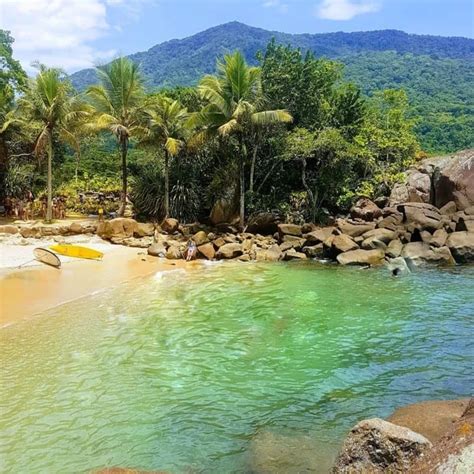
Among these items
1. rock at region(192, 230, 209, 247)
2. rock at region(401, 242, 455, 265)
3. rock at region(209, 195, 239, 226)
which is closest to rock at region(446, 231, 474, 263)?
rock at region(401, 242, 455, 265)

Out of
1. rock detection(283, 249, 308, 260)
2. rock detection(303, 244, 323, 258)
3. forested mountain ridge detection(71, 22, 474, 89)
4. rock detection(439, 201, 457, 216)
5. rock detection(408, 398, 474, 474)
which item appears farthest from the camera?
forested mountain ridge detection(71, 22, 474, 89)

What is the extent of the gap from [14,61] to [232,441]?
34384 millimetres

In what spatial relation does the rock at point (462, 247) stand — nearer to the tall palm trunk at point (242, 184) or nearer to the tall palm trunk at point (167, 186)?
the tall palm trunk at point (242, 184)

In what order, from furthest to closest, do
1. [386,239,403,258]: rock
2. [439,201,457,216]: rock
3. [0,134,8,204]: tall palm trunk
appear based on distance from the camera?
[0,134,8,204]: tall palm trunk → [439,201,457,216]: rock → [386,239,403,258]: rock

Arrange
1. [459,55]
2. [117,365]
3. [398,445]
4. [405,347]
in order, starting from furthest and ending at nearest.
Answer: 1. [459,55]
2. [405,347]
3. [117,365]
4. [398,445]

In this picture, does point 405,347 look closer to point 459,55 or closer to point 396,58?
point 396,58

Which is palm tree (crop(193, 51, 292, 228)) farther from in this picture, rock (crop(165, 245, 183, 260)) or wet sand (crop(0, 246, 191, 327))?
wet sand (crop(0, 246, 191, 327))

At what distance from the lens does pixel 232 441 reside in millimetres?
6660

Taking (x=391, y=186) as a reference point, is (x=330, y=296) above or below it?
below

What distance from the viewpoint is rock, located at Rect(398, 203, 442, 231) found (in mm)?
21156

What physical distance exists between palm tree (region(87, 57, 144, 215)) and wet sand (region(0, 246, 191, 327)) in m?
8.62

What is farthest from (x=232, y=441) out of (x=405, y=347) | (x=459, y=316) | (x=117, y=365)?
(x=459, y=316)

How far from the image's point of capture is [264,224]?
994 inches

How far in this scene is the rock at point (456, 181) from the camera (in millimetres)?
23109
